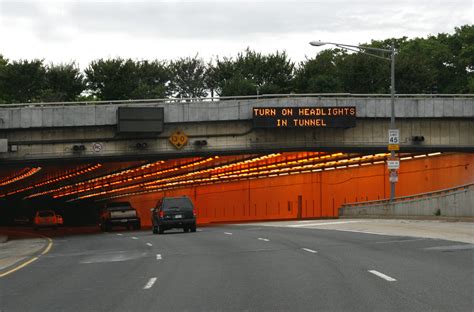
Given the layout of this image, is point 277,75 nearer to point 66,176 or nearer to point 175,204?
point 66,176

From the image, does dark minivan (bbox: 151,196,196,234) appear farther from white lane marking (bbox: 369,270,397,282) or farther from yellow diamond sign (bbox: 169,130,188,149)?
white lane marking (bbox: 369,270,397,282)

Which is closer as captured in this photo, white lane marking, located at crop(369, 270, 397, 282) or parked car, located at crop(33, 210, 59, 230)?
white lane marking, located at crop(369, 270, 397, 282)


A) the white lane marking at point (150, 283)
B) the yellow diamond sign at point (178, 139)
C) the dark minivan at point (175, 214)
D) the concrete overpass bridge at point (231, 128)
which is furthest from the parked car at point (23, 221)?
the white lane marking at point (150, 283)

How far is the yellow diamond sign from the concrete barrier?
498 inches

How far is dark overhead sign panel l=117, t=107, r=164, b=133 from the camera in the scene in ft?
142

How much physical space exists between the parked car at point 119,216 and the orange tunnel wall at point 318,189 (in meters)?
22.4

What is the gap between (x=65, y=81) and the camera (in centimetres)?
10200

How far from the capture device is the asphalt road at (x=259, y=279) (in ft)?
37.6

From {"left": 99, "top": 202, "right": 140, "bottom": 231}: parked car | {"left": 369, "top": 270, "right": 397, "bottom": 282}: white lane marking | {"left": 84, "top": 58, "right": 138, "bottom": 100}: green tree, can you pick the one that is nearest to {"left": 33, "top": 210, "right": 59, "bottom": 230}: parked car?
{"left": 99, "top": 202, "right": 140, "bottom": 231}: parked car

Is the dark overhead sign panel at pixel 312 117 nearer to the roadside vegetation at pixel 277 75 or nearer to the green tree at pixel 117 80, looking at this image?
the roadside vegetation at pixel 277 75

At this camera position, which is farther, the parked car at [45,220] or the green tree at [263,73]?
the green tree at [263,73]

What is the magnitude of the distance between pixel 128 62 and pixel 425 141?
65617 mm

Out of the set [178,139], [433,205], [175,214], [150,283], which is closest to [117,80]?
[178,139]

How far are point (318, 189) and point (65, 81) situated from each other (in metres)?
44.1
